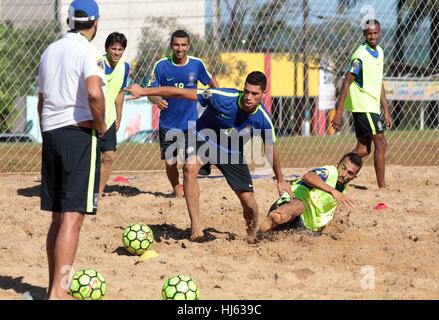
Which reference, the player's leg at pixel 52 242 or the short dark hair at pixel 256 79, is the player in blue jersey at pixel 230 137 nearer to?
the short dark hair at pixel 256 79

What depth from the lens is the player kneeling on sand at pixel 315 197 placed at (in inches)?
277

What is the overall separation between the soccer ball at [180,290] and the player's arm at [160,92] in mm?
1791

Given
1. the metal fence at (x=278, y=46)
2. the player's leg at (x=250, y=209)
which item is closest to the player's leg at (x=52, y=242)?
the player's leg at (x=250, y=209)

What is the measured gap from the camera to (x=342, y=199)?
22.1 ft

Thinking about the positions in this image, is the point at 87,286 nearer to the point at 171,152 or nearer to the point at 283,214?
the point at 283,214

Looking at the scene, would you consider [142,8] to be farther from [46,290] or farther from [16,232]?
[46,290]

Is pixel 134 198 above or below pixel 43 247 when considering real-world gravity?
above

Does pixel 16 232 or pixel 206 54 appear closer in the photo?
pixel 16 232

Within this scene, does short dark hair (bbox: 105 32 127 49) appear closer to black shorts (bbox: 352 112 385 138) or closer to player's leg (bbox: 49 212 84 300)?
black shorts (bbox: 352 112 385 138)

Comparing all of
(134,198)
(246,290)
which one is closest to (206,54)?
(134,198)

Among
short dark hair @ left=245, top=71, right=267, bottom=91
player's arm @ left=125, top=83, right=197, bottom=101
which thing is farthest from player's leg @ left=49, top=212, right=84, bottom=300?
short dark hair @ left=245, top=71, right=267, bottom=91
